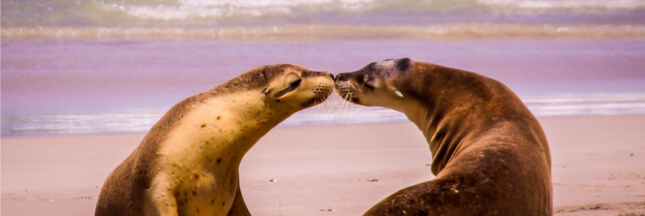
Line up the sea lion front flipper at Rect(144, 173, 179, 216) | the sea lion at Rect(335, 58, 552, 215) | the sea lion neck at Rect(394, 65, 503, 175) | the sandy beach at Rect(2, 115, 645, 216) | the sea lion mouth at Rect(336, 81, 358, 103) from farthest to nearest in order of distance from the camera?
the sandy beach at Rect(2, 115, 645, 216) < the sea lion mouth at Rect(336, 81, 358, 103) < the sea lion neck at Rect(394, 65, 503, 175) < the sea lion front flipper at Rect(144, 173, 179, 216) < the sea lion at Rect(335, 58, 552, 215)

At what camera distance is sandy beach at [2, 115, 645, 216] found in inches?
224

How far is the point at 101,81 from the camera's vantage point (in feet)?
38.2

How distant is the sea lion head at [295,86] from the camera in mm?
4242

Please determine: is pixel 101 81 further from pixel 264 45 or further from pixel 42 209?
pixel 42 209

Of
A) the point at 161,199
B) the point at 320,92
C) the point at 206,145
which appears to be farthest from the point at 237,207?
the point at 320,92

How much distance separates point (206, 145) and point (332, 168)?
2831 mm

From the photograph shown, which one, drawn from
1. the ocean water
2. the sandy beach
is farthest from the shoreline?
the sandy beach

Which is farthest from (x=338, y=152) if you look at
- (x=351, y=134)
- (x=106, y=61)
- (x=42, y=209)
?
(x=106, y=61)

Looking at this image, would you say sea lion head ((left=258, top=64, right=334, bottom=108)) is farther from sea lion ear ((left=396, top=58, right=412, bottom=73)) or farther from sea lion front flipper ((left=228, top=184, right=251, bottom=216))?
sea lion ear ((left=396, top=58, right=412, bottom=73))

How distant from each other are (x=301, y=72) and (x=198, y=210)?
2.93ft

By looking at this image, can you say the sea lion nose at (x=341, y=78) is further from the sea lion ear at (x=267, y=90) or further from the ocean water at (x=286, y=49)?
the ocean water at (x=286, y=49)

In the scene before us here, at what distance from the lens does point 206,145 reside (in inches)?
160

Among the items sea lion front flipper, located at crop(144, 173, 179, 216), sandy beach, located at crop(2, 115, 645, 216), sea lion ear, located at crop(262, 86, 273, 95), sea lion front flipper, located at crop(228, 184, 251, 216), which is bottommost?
sandy beach, located at crop(2, 115, 645, 216)

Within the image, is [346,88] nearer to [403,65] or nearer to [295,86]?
[403,65]
